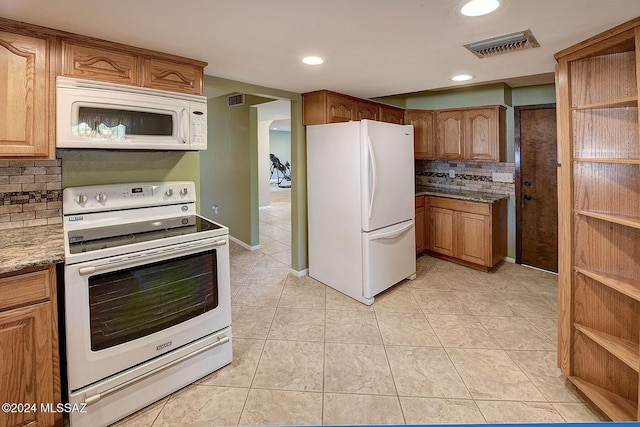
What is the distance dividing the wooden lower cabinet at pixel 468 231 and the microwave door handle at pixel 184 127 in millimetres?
3105

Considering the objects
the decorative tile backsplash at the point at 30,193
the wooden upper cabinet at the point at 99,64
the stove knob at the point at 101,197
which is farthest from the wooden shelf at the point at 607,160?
the decorative tile backsplash at the point at 30,193

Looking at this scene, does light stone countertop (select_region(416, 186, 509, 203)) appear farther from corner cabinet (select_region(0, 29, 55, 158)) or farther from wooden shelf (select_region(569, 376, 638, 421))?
corner cabinet (select_region(0, 29, 55, 158))

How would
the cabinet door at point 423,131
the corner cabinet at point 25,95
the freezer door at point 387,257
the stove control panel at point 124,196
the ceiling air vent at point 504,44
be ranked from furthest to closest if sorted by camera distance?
the cabinet door at point 423,131
the freezer door at point 387,257
the stove control panel at point 124,196
the ceiling air vent at point 504,44
the corner cabinet at point 25,95

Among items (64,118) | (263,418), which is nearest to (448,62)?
(64,118)

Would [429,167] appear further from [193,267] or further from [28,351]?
[28,351]

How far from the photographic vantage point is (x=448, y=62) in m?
2.36

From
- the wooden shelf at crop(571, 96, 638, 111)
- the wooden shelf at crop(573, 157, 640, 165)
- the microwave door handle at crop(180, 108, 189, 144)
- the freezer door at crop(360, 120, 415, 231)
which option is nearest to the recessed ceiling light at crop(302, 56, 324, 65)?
the freezer door at crop(360, 120, 415, 231)

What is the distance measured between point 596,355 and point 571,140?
1.20 metres

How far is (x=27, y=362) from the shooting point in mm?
Result: 1487

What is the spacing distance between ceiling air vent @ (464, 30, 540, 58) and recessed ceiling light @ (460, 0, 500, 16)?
1.34 ft

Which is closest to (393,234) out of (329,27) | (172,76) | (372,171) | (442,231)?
(372,171)

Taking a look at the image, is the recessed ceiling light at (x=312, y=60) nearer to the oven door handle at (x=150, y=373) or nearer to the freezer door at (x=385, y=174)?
the freezer door at (x=385, y=174)

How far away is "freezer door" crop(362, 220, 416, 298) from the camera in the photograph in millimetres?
3020

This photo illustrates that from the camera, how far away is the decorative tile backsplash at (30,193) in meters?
1.89
